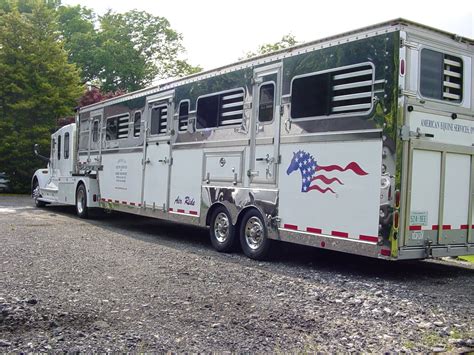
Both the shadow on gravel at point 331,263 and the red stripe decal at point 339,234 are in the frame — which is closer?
the red stripe decal at point 339,234

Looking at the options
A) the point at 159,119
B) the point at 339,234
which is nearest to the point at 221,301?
the point at 339,234

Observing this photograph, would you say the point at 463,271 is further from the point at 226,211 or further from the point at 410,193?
the point at 226,211

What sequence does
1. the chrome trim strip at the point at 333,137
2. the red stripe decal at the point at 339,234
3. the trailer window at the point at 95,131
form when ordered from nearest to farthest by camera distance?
1. the chrome trim strip at the point at 333,137
2. the red stripe decal at the point at 339,234
3. the trailer window at the point at 95,131

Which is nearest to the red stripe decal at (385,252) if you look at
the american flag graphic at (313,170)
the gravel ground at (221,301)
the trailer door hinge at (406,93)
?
the gravel ground at (221,301)

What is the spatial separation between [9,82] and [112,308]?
23.1 metres

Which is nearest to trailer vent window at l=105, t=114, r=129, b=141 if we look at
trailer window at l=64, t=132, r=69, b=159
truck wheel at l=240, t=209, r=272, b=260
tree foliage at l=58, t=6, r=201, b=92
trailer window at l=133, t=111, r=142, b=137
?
trailer window at l=133, t=111, r=142, b=137

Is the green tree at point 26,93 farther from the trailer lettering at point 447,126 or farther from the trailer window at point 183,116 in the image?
the trailer lettering at point 447,126

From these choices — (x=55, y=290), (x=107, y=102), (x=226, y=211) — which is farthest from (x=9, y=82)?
(x=55, y=290)

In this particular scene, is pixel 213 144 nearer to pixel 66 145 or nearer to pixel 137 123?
pixel 137 123

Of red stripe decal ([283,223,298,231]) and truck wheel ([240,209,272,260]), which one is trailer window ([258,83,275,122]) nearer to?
truck wheel ([240,209,272,260])

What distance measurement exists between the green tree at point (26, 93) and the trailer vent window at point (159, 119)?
15.4 meters

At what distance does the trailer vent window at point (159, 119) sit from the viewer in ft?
36.1

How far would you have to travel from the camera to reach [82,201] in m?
14.7

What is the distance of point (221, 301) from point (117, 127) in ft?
27.8
